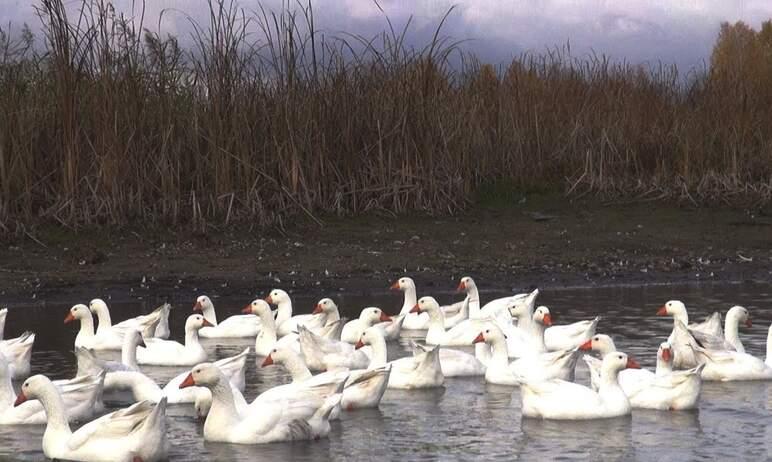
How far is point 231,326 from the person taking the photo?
55.3ft

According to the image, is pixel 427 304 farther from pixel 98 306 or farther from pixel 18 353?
pixel 18 353

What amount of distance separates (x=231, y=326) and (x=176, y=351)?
2.03 meters

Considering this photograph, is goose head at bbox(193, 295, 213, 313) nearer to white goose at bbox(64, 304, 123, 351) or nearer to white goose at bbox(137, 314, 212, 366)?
white goose at bbox(64, 304, 123, 351)

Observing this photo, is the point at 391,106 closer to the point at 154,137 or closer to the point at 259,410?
the point at 154,137

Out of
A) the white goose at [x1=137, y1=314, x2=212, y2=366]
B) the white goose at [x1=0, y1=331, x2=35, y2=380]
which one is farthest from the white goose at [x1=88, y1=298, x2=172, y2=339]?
the white goose at [x1=0, y1=331, x2=35, y2=380]

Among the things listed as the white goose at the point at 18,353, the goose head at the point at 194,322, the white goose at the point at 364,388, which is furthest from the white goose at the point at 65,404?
the goose head at the point at 194,322

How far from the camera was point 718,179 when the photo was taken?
987 inches

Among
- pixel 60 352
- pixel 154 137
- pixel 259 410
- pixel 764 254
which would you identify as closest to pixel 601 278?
pixel 764 254

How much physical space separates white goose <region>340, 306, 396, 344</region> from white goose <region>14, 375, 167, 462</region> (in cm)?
500

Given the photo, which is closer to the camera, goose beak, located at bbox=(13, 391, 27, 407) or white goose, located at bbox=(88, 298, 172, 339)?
goose beak, located at bbox=(13, 391, 27, 407)

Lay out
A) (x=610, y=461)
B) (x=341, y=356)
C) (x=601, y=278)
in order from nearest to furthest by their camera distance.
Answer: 1. (x=610, y=461)
2. (x=341, y=356)
3. (x=601, y=278)

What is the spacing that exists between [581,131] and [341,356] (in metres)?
12.4

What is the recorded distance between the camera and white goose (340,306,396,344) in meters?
15.0

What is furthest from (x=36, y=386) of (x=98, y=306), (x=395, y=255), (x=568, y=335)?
(x=395, y=255)
